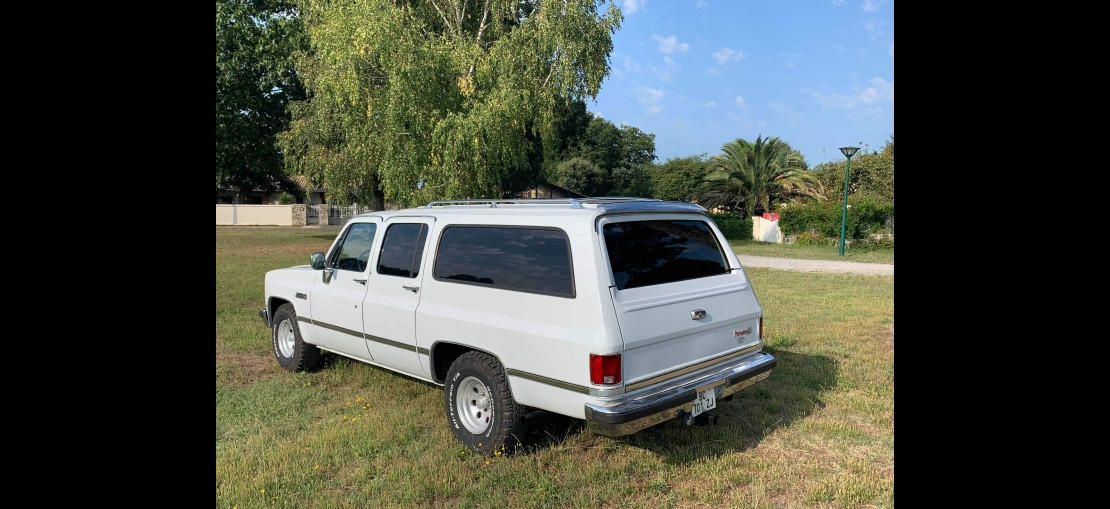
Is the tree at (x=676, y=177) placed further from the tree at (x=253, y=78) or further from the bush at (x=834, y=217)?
the tree at (x=253, y=78)

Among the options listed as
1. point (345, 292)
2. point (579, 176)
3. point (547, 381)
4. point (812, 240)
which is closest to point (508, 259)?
point (547, 381)

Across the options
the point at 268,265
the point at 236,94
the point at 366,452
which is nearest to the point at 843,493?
the point at 366,452

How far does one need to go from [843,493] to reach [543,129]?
17.4 meters

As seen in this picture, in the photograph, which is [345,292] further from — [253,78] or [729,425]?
[253,78]

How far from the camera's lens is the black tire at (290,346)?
6.48 m

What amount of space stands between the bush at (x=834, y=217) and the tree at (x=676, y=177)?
517 inches

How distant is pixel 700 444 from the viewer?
468 cm

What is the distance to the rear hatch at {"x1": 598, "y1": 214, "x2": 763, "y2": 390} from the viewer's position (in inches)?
155

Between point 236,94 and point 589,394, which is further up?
point 236,94

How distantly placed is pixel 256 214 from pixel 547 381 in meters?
46.4

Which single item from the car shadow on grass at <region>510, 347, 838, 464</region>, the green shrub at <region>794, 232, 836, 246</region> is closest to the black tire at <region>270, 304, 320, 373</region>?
the car shadow on grass at <region>510, 347, 838, 464</region>

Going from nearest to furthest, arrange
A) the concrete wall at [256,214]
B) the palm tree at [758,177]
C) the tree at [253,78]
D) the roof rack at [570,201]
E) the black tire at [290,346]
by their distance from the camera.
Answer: the roof rack at [570,201], the black tire at [290,346], the tree at [253,78], the palm tree at [758,177], the concrete wall at [256,214]

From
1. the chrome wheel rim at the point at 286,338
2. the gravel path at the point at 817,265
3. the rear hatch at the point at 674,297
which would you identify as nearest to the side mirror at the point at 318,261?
the chrome wheel rim at the point at 286,338
